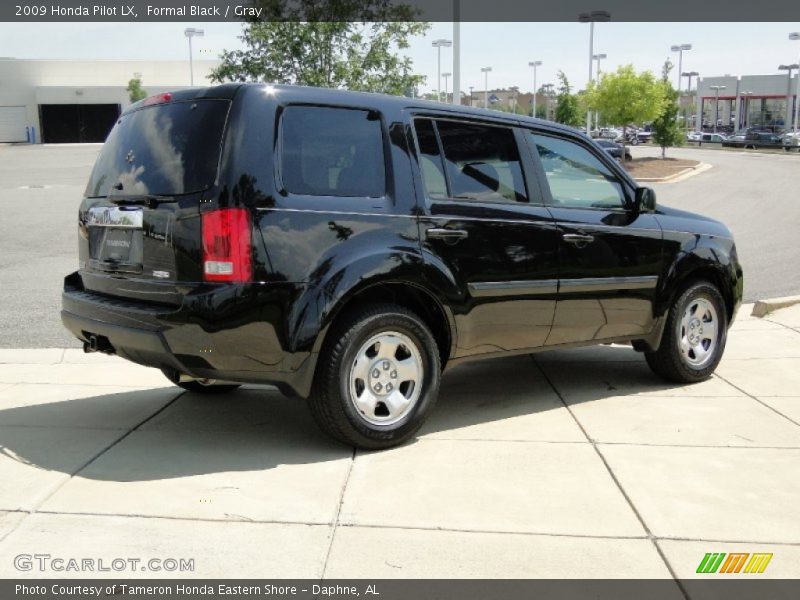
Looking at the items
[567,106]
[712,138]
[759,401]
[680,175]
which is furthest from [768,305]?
[712,138]

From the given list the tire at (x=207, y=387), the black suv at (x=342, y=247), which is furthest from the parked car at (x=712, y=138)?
the tire at (x=207, y=387)

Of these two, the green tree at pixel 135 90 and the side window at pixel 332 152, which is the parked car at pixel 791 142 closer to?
the green tree at pixel 135 90

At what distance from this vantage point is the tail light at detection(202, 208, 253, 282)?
435 centimetres

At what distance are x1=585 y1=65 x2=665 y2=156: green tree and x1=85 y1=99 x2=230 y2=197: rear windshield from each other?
3935cm

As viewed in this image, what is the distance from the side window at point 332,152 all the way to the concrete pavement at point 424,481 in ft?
4.79

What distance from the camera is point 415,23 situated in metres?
18.5

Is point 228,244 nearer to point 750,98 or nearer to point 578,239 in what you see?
point 578,239

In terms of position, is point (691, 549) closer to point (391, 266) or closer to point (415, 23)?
point (391, 266)

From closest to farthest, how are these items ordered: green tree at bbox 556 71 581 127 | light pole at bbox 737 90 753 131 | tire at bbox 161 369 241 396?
tire at bbox 161 369 241 396 < green tree at bbox 556 71 581 127 < light pole at bbox 737 90 753 131

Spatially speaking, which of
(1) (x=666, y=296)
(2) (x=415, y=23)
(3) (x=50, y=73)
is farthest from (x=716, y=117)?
(1) (x=666, y=296)

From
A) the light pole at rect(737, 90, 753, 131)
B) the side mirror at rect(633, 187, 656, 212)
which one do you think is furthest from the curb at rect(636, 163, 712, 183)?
the light pole at rect(737, 90, 753, 131)

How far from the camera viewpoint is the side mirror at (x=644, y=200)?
6.12 m

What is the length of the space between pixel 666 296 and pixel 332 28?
43.2 feet

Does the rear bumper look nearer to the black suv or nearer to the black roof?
the black suv
